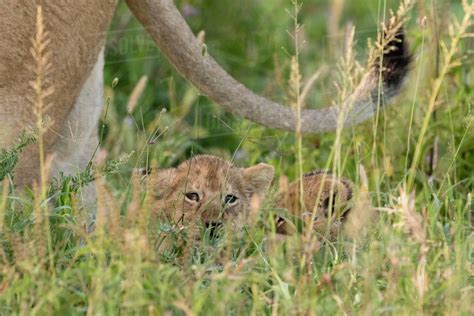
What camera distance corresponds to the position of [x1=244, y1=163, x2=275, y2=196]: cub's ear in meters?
3.96

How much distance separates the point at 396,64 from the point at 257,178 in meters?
0.57

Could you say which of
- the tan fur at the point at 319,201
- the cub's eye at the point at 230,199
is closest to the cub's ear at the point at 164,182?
the cub's eye at the point at 230,199

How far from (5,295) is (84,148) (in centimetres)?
147

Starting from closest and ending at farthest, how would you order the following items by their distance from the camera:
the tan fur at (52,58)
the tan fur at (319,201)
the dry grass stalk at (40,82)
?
the dry grass stalk at (40,82) < the tan fur at (52,58) < the tan fur at (319,201)

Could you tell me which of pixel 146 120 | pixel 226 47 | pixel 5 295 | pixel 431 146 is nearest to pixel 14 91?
pixel 5 295

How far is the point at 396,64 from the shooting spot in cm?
399

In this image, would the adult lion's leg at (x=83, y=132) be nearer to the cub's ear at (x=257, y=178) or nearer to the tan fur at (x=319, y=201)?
the cub's ear at (x=257, y=178)

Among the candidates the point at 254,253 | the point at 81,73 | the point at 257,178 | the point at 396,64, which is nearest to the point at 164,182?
the point at 257,178

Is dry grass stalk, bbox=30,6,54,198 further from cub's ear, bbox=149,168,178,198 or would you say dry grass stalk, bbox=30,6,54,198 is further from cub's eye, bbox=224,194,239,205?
cub's eye, bbox=224,194,239,205

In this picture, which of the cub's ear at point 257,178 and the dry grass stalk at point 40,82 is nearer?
the dry grass stalk at point 40,82

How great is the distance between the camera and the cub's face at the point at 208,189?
3.72 m

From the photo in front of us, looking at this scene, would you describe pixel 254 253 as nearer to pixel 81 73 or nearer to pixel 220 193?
pixel 220 193

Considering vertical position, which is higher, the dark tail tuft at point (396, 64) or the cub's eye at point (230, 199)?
the dark tail tuft at point (396, 64)

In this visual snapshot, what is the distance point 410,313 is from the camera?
265 cm
